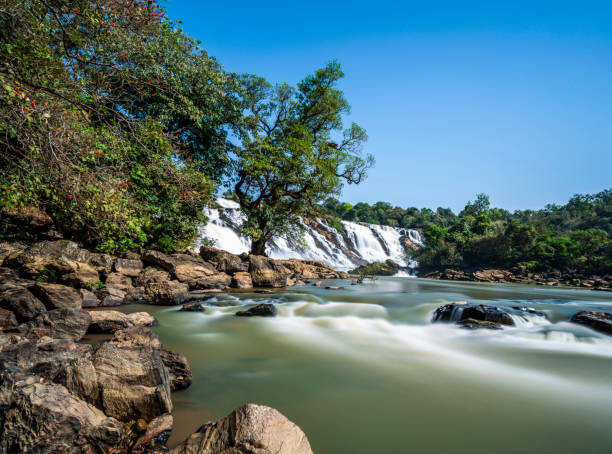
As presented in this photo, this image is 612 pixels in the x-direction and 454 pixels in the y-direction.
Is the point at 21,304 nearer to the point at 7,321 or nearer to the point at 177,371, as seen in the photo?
the point at 7,321

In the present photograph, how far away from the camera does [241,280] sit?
36.5ft

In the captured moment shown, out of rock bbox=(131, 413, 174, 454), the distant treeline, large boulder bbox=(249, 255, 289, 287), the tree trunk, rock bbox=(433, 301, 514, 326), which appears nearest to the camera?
rock bbox=(131, 413, 174, 454)

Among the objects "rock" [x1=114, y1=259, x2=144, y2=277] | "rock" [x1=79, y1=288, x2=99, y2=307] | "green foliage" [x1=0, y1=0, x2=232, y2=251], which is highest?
"green foliage" [x1=0, y1=0, x2=232, y2=251]

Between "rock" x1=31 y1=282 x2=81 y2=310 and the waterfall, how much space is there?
32.9 ft

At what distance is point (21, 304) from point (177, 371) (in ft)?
11.0

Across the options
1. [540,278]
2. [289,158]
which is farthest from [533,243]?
[289,158]

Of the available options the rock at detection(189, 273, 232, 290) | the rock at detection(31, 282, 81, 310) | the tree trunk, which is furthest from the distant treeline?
the rock at detection(31, 282, 81, 310)

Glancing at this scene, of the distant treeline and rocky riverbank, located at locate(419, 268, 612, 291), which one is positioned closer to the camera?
rocky riverbank, located at locate(419, 268, 612, 291)

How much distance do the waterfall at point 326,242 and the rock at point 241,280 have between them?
433cm

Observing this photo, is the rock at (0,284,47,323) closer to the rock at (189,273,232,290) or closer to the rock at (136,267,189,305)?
the rock at (136,267,189,305)

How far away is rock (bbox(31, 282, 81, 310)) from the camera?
4742mm

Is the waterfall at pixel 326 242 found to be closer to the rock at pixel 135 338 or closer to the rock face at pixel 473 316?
the rock face at pixel 473 316

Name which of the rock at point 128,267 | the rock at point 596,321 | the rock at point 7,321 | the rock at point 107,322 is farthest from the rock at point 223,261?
the rock at point 596,321

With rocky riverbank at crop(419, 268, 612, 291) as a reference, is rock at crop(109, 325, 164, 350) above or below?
above
